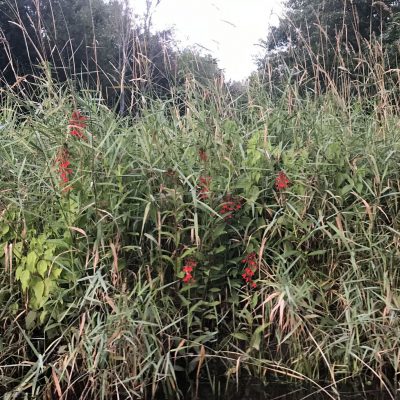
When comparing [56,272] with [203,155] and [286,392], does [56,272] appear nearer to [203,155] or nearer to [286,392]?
[203,155]

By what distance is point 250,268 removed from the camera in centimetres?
248

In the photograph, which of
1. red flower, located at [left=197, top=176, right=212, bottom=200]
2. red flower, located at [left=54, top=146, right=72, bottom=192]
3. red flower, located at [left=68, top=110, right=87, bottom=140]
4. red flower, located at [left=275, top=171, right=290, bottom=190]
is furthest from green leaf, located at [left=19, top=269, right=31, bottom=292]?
red flower, located at [left=275, top=171, right=290, bottom=190]

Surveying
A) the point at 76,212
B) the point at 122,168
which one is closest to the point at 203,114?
Result: the point at 122,168

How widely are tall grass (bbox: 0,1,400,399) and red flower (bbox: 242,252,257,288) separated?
3 centimetres

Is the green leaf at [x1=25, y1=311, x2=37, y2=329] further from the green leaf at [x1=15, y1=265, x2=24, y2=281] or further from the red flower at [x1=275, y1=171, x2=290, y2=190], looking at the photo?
the red flower at [x1=275, y1=171, x2=290, y2=190]

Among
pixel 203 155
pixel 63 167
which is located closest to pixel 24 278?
pixel 63 167

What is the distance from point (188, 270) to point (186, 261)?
103mm

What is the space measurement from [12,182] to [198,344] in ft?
4.30

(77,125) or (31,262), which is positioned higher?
(77,125)

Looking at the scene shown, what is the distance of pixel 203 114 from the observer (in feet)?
9.85

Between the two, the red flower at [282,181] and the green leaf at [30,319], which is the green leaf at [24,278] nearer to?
the green leaf at [30,319]

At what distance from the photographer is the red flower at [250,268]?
2451 millimetres

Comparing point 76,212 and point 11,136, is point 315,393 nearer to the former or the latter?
point 76,212

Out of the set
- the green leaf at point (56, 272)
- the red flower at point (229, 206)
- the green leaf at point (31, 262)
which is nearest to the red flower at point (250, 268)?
the red flower at point (229, 206)
